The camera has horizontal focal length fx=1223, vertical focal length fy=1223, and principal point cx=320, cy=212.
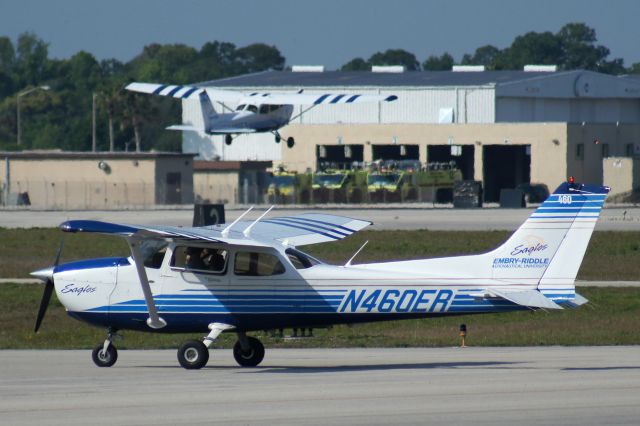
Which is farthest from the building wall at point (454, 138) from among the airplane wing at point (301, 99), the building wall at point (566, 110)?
the airplane wing at point (301, 99)

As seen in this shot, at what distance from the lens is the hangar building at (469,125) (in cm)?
7570

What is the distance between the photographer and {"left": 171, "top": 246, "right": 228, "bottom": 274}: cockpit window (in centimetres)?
1560

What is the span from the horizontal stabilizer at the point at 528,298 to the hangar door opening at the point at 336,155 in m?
63.7

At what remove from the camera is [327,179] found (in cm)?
7150

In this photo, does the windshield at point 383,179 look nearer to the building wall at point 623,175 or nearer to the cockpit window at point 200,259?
the building wall at point 623,175

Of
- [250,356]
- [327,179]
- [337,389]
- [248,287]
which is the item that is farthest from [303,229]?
[327,179]

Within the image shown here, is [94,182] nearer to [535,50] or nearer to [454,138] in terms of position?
[454,138]

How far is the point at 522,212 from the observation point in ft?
193

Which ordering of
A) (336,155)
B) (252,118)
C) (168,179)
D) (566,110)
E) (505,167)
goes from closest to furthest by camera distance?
(252,118), (168,179), (336,155), (505,167), (566,110)

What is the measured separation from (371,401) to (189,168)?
62623 millimetres

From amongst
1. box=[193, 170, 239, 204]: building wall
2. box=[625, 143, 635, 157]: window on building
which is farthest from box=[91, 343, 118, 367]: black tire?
box=[625, 143, 635, 157]: window on building

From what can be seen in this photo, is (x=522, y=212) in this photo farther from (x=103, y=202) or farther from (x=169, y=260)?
(x=169, y=260)

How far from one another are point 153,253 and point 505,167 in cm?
6911

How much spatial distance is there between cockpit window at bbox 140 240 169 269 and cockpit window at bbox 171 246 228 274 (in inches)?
6.2
